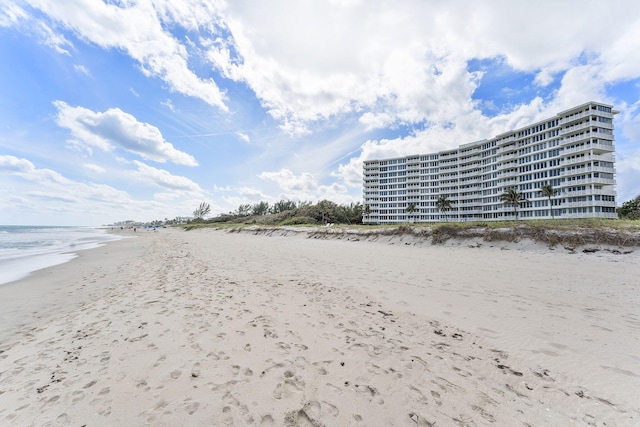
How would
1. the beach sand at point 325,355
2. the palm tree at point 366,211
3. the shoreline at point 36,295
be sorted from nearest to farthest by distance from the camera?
the beach sand at point 325,355 → the shoreline at point 36,295 → the palm tree at point 366,211

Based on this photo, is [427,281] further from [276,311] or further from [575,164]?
[575,164]

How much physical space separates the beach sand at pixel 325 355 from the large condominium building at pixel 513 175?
75334 millimetres

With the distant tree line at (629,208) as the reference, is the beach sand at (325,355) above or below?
below

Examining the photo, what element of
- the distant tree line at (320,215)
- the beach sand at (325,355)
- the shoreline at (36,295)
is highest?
the distant tree line at (320,215)

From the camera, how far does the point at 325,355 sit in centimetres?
449

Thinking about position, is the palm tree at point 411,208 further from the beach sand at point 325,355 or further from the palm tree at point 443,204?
the beach sand at point 325,355

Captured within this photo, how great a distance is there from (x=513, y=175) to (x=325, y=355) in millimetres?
97662

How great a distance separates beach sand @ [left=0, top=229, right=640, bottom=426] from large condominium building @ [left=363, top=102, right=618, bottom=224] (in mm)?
75334

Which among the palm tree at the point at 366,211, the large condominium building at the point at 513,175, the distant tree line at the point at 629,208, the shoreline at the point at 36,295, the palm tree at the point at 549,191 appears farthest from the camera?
the palm tree at the point at 366,211

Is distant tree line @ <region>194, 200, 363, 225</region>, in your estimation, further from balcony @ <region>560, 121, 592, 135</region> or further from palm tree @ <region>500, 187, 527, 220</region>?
balcony @ <region>560, 121, 592, 135</region>

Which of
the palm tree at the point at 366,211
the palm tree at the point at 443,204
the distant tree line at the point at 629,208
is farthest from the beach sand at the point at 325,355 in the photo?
the palm tree at the point at 366,211

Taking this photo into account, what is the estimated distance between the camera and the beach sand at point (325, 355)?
3.20 metres

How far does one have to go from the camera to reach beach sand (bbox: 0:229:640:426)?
3.20 metres

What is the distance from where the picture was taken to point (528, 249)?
18.5 meters
